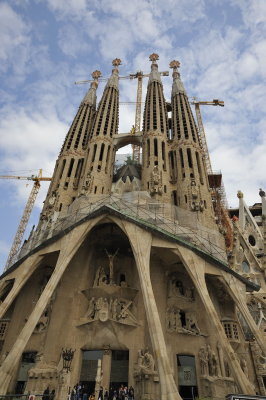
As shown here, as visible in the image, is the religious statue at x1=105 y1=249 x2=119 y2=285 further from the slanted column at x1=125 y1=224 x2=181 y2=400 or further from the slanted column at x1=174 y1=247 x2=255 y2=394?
the slanted column at x1=174 y1=247 x2=255 y2=394

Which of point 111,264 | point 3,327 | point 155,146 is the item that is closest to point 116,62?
point 155,146

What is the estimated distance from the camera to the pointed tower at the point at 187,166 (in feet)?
73.4

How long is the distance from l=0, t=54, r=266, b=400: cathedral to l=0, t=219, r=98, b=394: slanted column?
5cm

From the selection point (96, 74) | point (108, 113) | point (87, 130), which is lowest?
point (87, 130)

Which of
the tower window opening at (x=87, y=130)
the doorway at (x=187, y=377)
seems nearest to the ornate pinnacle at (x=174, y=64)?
the tower window opening at (x=87, y=130)

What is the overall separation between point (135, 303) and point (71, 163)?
1512 centimetres

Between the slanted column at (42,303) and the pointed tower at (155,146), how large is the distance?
24.0ft

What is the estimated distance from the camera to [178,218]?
20.2 meters

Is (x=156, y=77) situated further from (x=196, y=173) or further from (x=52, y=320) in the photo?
(x=52, y=320)

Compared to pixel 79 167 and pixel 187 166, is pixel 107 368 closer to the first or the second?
pixel 187 166

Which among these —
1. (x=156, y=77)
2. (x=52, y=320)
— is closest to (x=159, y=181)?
(x=52, y=320)

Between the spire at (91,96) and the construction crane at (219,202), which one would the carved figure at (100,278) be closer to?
the construction crane at (219,202)

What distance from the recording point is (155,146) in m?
27.5

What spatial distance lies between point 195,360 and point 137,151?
108 feet
